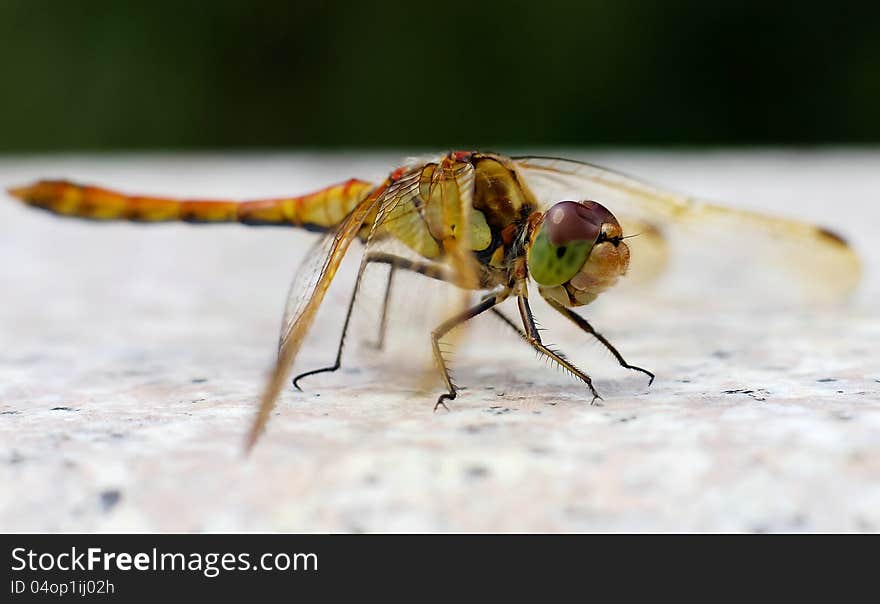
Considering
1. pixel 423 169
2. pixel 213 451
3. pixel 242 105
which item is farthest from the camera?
pixel 242 105

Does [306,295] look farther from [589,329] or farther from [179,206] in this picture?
[179,206]

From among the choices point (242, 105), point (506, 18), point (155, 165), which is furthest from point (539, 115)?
point (155, 165)

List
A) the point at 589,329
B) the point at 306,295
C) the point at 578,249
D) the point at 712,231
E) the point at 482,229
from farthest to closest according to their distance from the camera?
1. the point at 712,231
2. the point at 482,229
3. the point at 589,329
4. the point at 578,249
5. the point at 306,295

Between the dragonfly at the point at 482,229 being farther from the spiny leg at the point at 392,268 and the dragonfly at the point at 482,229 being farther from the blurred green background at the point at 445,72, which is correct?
the blurred green background at the point at 445,72

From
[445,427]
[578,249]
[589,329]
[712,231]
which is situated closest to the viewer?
[445,427]

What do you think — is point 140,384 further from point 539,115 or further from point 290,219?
point 539,115

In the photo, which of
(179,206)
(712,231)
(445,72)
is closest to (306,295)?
(179,206)
